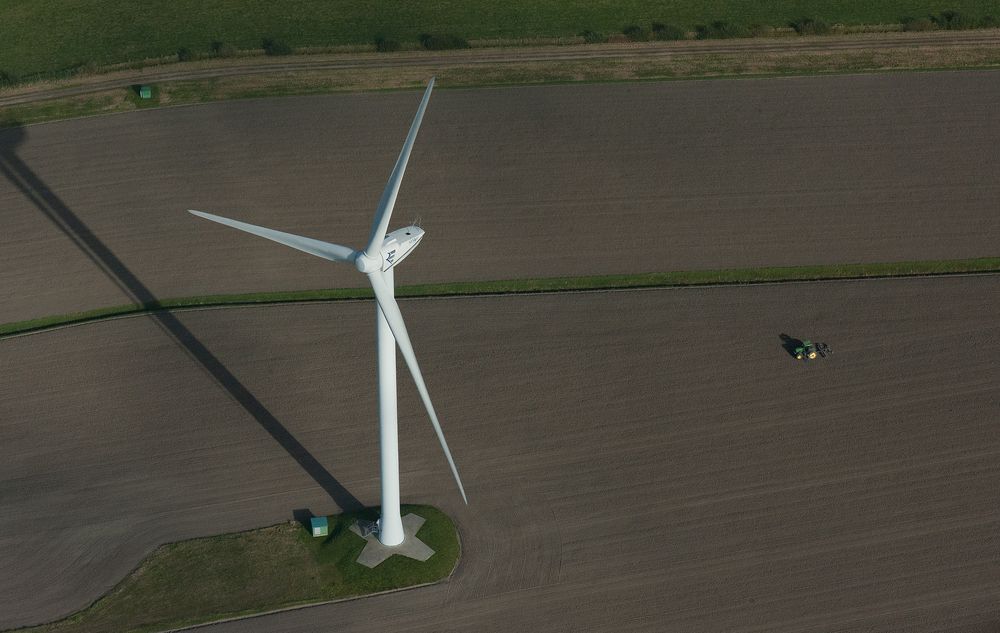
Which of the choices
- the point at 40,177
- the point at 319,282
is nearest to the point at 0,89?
the point at 40,177

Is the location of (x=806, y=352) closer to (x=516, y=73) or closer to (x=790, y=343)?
(x=790, y=343)

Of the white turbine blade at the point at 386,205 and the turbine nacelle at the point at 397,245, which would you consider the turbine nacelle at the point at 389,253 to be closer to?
the turbine nacelle at the point at 397,245

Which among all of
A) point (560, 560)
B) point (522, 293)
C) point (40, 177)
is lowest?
point (560, 560)

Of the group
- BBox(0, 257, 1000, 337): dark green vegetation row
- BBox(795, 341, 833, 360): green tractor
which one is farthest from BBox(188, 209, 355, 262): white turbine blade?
BBox(795, 341, 833, 360): green tractor

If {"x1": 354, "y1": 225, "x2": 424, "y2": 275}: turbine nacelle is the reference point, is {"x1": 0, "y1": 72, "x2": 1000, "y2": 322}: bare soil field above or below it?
above

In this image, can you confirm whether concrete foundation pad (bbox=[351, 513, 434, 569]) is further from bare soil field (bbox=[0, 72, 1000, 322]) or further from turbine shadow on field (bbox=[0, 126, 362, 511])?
bare soil field (bbox=[0, 72, 1000, 322])

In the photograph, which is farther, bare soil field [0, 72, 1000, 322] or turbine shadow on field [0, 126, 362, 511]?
bare soil field [0, 72, 1000, 322]

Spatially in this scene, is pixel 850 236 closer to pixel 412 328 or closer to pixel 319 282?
pixel 412 328
